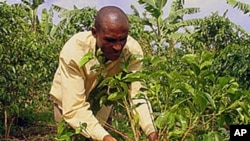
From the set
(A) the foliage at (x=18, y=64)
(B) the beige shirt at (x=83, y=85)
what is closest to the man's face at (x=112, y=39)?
(B) the beige shirt at (x=83, y=85)

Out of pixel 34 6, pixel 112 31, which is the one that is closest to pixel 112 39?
pixel 112 31

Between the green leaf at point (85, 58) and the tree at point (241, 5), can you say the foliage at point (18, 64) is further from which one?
the green leaf at point (85, 58)

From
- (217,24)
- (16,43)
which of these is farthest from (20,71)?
(217,24)

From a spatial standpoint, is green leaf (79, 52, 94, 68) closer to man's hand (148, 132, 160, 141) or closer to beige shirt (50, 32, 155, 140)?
beige shirt (50, 32, 155, 140)

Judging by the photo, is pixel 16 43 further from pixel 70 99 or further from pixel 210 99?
pixel 210 99

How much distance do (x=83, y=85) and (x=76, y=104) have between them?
97mm

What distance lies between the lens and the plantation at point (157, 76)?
1564 mm

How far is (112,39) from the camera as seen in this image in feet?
5.75

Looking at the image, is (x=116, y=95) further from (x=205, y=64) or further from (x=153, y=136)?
(x=205, y=64)

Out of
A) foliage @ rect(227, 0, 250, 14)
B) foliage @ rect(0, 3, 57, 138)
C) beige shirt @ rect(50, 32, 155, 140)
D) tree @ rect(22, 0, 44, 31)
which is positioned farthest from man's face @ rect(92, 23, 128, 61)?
tree @ rect(22, 0, 44, 31)

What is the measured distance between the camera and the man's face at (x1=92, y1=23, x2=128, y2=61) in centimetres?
174

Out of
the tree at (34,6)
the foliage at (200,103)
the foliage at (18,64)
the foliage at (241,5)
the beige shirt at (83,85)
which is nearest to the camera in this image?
the foliage at (200,103)

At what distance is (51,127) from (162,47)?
2425 millimetres

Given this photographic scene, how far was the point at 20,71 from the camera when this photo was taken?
6691mm
